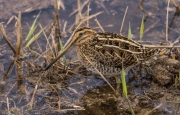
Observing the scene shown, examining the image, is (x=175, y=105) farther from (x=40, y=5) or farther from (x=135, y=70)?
(x=40, y=5)

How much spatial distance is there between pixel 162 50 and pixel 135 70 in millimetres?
463

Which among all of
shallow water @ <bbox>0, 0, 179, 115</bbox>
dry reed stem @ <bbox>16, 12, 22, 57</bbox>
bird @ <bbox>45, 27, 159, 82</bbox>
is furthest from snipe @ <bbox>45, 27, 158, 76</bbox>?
dry reed stem @ <bbox>16, 12, 22, 57</bbox>

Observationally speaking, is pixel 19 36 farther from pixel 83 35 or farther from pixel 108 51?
pixel 108 51

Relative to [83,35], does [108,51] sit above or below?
below

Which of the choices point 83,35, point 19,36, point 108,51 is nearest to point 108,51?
point 108,51

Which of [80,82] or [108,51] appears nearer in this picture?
[108,51]

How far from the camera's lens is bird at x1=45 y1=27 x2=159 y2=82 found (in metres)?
4.44

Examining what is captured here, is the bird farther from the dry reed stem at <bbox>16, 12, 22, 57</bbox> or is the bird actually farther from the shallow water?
the dry reed stem at <bbox>16, 12, 22, 57</bbox>

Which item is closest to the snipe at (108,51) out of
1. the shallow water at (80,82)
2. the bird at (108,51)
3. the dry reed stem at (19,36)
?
the bird at (108,51)

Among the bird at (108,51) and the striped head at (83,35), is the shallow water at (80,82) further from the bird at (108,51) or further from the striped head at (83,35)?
the striped head at (83,35)

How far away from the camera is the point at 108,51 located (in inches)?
175

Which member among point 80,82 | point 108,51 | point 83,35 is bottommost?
point 80,82

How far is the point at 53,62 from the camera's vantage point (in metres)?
4.59

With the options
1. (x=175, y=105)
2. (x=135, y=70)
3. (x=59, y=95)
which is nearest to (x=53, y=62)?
(x=59, y=95)
